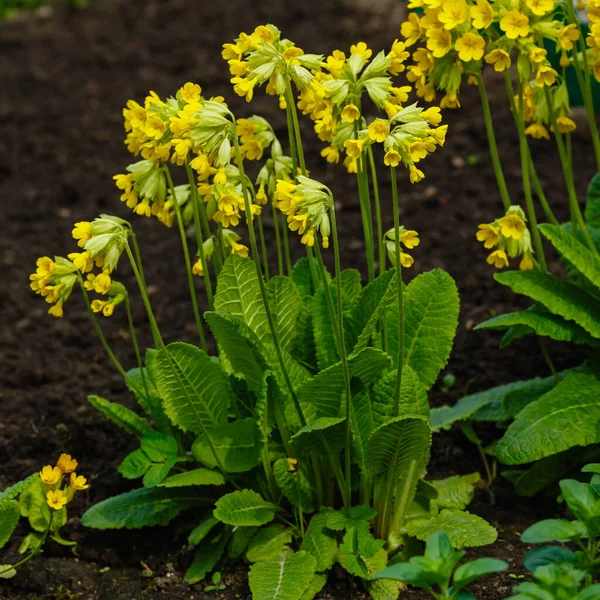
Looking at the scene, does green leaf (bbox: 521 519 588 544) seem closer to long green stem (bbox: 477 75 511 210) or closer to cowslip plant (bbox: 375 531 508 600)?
cowslip plant (bbox: 375 531 508 600)

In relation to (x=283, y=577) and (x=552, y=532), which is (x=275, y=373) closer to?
(x=283, y=577)

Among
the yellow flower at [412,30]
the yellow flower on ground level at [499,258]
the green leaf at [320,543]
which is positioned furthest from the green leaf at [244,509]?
the yellow flower at [412,30]

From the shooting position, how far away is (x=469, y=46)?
9.04 feet

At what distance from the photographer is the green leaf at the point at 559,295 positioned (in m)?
3.08

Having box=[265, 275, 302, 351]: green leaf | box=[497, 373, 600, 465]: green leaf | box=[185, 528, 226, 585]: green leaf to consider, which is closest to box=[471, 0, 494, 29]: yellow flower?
box=[265, 275, 302, 351]: green leaf

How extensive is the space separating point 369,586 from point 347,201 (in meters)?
2.80

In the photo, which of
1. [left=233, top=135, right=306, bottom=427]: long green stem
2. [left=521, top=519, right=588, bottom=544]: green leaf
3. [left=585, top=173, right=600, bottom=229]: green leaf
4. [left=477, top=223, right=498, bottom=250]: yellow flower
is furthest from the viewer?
[left=585, top=173, right=600, bottom=229]: green leaf

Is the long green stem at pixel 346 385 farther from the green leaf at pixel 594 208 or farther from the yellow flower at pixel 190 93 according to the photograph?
the green leaf at pixel 594 208

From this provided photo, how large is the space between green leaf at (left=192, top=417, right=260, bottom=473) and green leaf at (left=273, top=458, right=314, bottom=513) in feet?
0.25

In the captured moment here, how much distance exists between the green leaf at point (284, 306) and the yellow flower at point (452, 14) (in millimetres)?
821

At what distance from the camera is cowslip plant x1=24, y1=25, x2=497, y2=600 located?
8.58 ft

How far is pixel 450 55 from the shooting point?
2.84 m

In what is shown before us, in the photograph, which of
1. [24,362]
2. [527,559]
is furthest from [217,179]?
[24,362]

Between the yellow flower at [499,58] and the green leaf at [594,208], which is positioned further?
the green leaf at [594,208]
